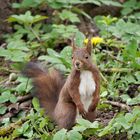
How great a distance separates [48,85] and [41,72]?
14 centimetres

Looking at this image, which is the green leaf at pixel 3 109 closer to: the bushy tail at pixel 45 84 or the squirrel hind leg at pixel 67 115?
the bushy tail at pixel 45 84

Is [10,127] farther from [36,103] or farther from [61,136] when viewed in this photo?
[61,136]

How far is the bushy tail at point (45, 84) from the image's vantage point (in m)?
5.40

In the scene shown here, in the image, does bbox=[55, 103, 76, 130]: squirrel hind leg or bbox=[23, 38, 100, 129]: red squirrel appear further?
bbox=[55, 103, 76, 130]: squirrel hind leg

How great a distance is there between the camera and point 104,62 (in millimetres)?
6488

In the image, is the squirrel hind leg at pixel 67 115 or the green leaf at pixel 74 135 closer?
the green leaf at pixel 74 135

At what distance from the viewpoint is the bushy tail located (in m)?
5.40

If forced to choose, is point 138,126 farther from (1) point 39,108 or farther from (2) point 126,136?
(1) point 39,108

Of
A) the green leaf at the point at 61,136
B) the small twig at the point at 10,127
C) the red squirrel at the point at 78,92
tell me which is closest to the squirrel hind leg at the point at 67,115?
the red squirrel at the point at 78,92

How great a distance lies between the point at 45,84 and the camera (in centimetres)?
543

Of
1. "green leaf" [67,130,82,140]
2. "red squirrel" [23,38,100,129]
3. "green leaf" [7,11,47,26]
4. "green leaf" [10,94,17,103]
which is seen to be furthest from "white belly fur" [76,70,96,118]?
"green leaf" [7,11,47,26]

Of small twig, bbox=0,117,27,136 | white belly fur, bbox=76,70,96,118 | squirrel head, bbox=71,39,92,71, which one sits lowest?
Answer: small twig, bbox=0,117,27,136

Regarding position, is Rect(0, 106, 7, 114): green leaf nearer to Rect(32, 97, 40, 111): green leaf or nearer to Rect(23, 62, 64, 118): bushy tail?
Rect(32, 97, 40, 111): green leaf

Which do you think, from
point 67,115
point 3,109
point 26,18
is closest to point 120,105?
point 67,115
